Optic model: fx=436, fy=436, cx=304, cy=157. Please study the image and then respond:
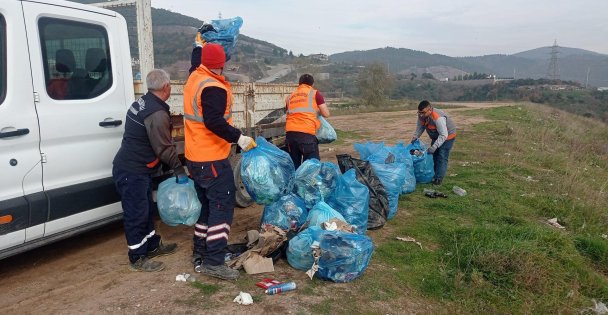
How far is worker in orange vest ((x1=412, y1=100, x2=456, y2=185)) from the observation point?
6246mm

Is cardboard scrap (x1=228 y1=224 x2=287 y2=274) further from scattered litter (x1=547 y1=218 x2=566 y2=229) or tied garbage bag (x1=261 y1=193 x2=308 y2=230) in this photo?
scattered litter (x1=547 y1=218 x2=566 y2=229)

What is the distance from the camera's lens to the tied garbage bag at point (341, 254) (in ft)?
10.8

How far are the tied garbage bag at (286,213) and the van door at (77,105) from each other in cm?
132

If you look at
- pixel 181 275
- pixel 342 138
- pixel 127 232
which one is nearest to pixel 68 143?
pixel 127 232

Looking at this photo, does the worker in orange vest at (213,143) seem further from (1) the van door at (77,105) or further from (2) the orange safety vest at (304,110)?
(2) the orange safety vest at (304,110)

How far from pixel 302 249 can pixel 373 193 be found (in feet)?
4.88

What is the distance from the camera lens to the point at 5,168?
2.94 meters

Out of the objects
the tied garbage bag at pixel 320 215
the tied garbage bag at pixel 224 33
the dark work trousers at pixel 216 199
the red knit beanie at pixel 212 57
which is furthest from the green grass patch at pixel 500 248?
the tied garbage bag at pixel 224 33

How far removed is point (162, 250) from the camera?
3.86 meters

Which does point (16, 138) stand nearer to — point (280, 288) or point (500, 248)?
point (280, 288)

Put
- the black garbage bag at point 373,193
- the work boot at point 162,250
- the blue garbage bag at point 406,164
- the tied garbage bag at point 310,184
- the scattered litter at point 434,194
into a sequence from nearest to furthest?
the work boot at point 162,250 < the tied garbage bag at point 310,184 < the black garbage bag at point 373,193 < the blue garbage bag at point 406,164 < the scattered litter at point 434,194

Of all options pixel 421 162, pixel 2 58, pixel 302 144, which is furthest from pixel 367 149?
pixel 2 58

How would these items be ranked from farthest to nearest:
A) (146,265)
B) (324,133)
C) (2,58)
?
(324,133) → (146,265) → (2,58)

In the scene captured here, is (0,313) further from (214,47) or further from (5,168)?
(214,47)
